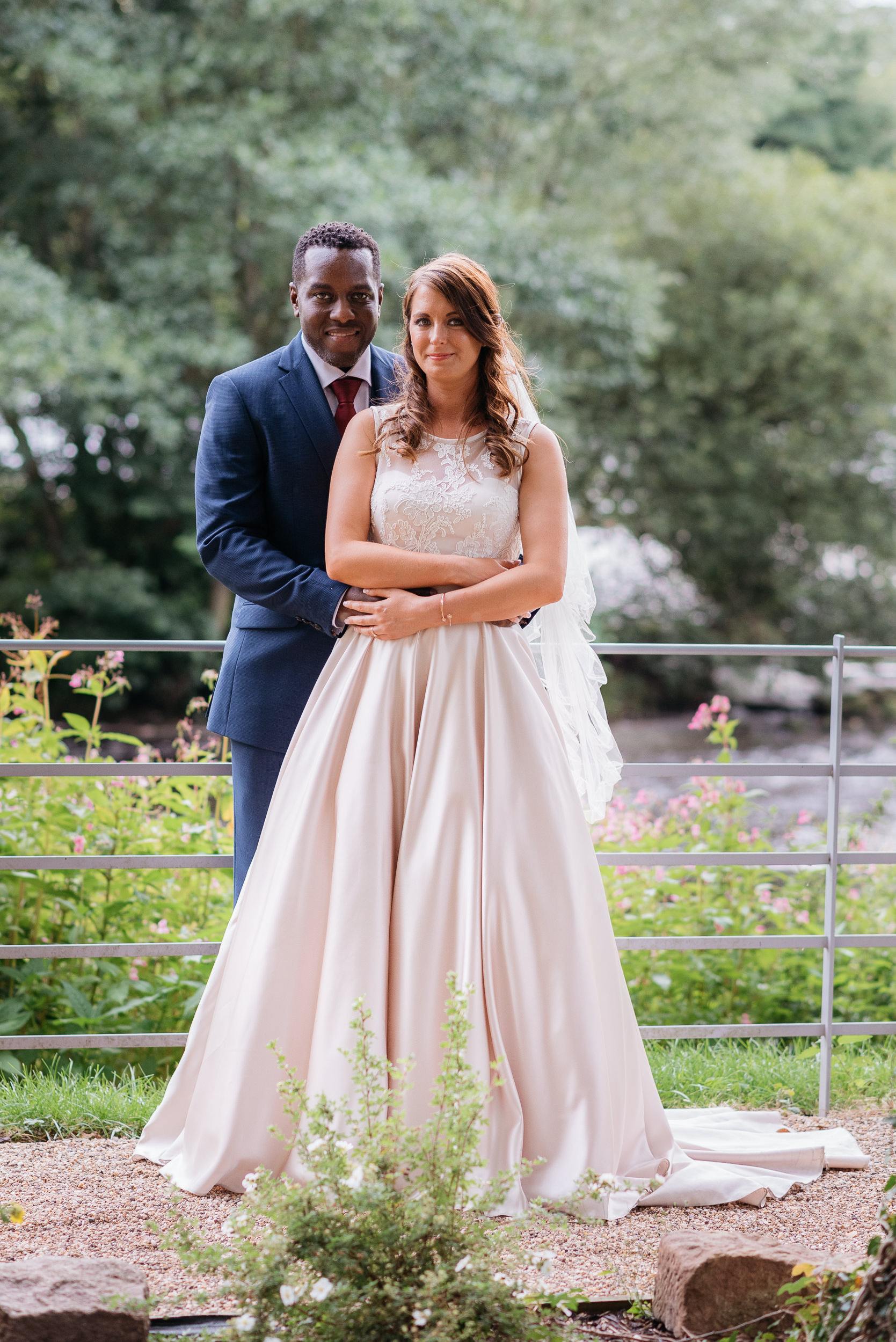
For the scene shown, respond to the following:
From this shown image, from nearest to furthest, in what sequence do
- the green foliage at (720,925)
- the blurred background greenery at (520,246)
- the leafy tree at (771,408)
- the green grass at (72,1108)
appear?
the green grass at (72,1108)
the green foliage at (720,925)
the blurred background greenery at (520,246)
the leafy tree at (771,408)

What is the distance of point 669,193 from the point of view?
13109 mm

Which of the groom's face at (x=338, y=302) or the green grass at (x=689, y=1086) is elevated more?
the groom's face at (x=338, y=302)

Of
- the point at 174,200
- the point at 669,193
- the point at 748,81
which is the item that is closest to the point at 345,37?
the point at 174,200

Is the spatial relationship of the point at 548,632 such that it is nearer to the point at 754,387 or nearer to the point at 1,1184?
the point at 1,1184

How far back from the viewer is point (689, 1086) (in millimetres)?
3166

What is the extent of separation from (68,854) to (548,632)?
170cm

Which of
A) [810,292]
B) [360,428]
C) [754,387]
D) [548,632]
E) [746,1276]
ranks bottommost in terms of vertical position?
[746,1276]

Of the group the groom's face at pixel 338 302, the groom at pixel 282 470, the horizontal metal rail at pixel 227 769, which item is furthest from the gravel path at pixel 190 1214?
the groom's face at pixel 338 302

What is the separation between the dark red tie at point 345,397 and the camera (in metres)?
2.68

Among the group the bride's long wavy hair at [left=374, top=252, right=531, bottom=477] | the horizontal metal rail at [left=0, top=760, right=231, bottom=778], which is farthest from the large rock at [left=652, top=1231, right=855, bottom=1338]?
the horizontal metal rail at [left=0, top=760, right=231, bottom=778]

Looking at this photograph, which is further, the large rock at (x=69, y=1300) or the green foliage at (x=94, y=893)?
the green foliage at (x=94, y=893)

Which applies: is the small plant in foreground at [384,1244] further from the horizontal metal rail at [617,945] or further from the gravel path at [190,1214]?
the horizontal metal rail at [617,945]

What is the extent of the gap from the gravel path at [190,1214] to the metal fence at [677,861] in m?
0.35

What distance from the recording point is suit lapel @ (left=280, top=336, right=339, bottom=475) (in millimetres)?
2631
